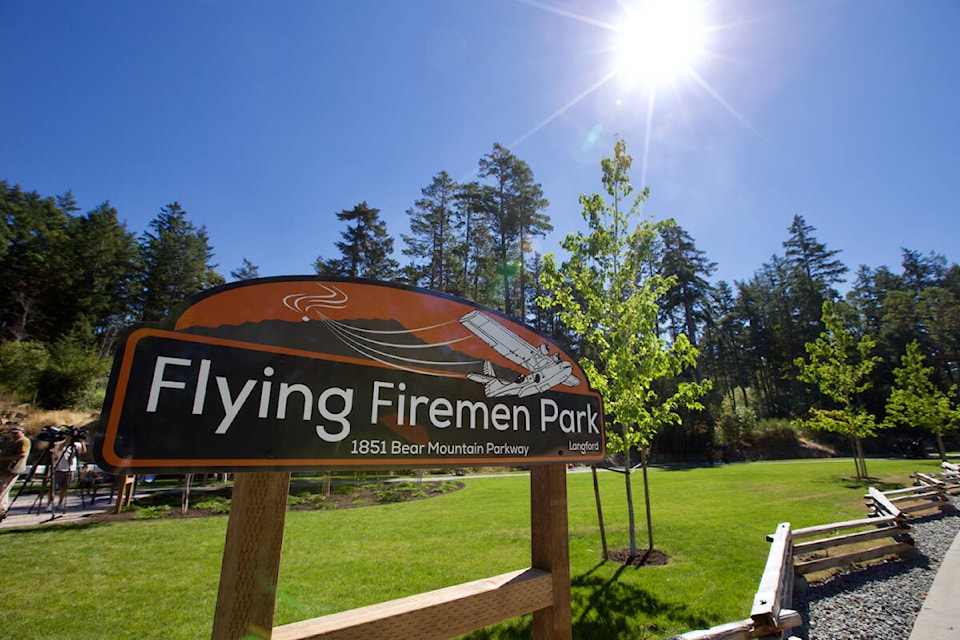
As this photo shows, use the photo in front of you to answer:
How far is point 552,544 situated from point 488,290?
3564 centimetres

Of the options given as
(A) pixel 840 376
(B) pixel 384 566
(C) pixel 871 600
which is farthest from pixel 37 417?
(A) pixel 840 376

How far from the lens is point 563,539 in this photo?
7.59ft

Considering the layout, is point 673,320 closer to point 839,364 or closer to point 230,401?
point 839,364

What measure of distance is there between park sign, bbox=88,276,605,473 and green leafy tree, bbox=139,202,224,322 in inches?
1743

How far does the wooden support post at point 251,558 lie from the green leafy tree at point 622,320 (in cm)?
489

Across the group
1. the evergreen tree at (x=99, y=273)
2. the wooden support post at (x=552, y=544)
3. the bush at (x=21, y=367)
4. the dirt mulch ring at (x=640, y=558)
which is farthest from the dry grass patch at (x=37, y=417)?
the wooden support post at (x=552, y=544)

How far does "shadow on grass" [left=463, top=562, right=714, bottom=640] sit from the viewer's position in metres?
3.87

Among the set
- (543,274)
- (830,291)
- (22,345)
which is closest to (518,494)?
(543,274)

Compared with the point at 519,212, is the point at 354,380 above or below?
below

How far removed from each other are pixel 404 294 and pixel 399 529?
26.1ft

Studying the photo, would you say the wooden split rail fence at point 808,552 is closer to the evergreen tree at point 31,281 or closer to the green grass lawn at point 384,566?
the green grass lawn at point 384,566

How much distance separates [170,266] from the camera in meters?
40.8

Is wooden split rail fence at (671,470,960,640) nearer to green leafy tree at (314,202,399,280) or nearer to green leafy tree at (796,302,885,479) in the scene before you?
green leafy tree at (796,302,885,479)

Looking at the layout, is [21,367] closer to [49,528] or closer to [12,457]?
[49,528]
